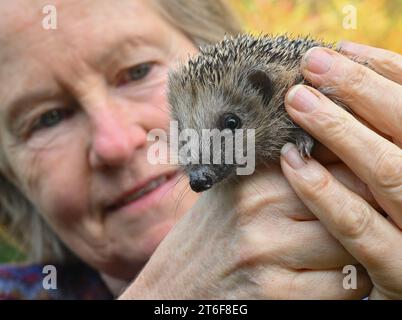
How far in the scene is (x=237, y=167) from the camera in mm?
1313

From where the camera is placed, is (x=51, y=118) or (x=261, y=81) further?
(x=51, y=118)

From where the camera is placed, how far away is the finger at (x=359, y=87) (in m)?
1.15

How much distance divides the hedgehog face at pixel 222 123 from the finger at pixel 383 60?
0.25 metres

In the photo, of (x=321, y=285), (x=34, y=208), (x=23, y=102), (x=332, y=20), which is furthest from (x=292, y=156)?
(x=332, y=20)

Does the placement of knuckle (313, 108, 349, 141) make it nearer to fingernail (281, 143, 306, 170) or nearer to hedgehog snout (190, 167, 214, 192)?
fingernail (281, 143, 306, 170)

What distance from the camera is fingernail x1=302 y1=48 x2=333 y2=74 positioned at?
120cm

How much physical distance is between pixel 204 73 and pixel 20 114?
32.1 inches

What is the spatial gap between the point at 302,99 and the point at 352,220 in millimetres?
277

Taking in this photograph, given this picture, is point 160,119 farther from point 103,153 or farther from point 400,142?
point 400,142

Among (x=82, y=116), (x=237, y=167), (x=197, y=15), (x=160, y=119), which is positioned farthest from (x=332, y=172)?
(x=197, y=15)

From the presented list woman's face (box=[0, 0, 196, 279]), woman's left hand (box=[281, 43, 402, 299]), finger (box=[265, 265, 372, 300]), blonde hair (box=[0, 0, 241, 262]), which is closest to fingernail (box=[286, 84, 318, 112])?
woman's left hand (box=[281, 43, 402, 299])

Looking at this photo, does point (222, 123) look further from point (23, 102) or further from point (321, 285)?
point (23, 102)

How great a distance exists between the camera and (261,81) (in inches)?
52.4

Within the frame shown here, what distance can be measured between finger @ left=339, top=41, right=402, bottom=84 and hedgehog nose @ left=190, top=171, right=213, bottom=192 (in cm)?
48
